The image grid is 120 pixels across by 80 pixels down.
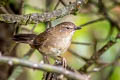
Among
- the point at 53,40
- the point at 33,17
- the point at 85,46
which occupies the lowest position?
the point at 85,46

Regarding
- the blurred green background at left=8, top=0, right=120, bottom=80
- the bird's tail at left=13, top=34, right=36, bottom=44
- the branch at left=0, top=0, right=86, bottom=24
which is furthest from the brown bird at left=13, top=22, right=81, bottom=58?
the blurred green background at left=8, top=0, right=120, bottom=80

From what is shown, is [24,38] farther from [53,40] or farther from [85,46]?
[85,46]

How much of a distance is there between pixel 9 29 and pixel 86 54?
148 centimetres

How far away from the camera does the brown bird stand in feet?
10.5

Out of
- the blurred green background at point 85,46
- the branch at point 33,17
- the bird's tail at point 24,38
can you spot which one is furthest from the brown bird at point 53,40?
the blurred green background at point 85,46

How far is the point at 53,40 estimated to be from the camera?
3.35 metres

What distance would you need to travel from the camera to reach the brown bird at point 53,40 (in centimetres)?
320

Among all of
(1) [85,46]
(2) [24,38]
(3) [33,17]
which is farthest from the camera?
(1) [85,46]

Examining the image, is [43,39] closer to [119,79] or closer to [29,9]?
[29,9]

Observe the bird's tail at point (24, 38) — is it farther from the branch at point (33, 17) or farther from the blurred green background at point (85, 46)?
the blurred green background at point (85, 46)

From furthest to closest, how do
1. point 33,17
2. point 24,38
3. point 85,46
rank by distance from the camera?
point 85,46, point 24,38, point 33,17

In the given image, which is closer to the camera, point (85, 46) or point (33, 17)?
point (33, 17)

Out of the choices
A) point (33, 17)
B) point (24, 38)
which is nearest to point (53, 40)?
point (24, 38)

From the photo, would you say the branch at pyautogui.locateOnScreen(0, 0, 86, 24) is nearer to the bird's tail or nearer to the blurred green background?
the bird's tail
